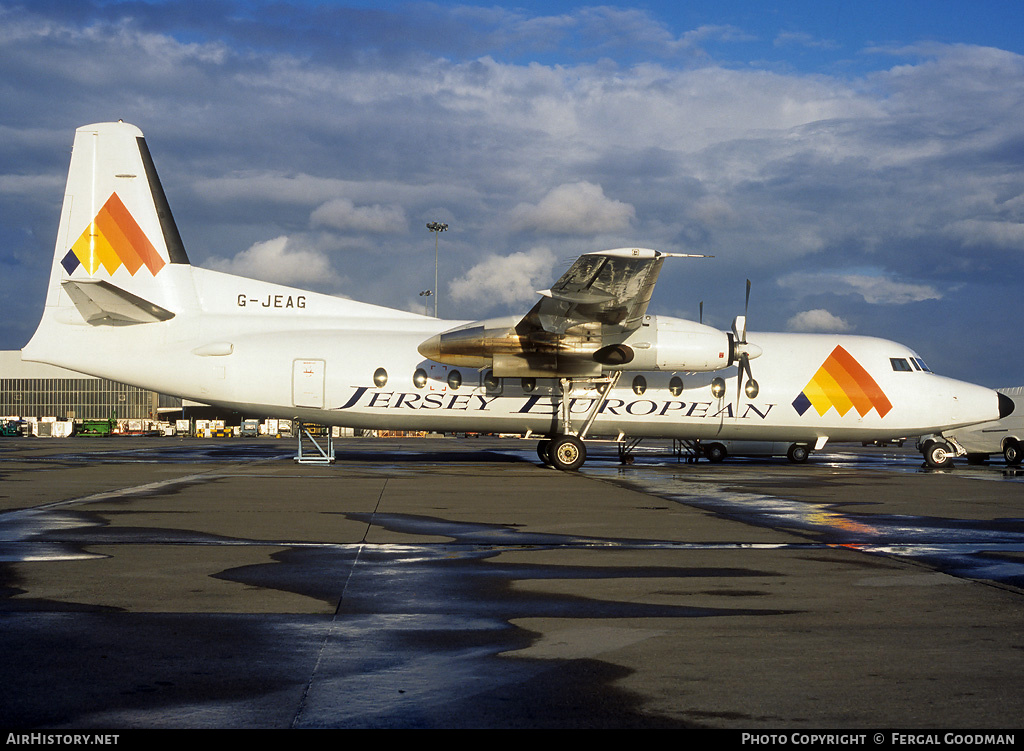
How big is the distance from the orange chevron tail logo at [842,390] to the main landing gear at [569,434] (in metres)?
5.31

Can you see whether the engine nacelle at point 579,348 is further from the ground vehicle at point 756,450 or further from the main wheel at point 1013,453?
the main wheel at point 1013,453

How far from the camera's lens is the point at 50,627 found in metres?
5.05

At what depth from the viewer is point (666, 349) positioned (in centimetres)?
2066

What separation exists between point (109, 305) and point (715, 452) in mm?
19018

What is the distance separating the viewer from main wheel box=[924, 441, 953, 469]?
24469 millimetres

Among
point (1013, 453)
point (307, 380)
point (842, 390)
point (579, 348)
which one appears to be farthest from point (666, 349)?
point (1013, 453)

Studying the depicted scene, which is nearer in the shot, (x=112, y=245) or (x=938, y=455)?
(x=112, y=245)

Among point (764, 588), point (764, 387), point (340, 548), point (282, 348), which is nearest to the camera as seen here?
point (764, 588)

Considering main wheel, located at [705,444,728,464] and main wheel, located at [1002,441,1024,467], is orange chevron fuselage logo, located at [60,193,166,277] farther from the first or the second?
main wheel, located at [1002,441,1024,467]

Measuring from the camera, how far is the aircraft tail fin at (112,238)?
20.7 meters

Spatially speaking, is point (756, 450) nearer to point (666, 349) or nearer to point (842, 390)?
point (842, 390)
